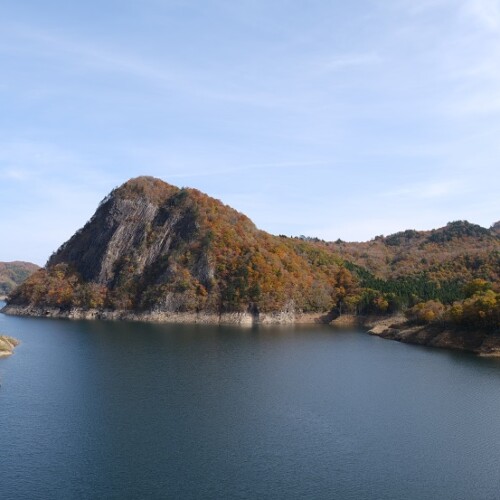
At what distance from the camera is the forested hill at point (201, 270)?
464 feet

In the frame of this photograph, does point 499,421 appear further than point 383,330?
No

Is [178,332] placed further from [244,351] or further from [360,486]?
[360,486]

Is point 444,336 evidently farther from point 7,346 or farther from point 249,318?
point 7,346

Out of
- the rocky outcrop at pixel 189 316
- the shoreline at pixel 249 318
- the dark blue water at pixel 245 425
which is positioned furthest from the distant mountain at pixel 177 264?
the dark blue water at pixel 245 425

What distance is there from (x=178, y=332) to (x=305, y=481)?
79653 millimetres

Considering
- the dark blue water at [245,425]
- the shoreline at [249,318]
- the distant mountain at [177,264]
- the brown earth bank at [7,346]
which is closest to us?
the dark blue water at [245,425]

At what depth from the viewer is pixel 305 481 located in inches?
1331

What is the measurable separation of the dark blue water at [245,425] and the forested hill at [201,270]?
193ft

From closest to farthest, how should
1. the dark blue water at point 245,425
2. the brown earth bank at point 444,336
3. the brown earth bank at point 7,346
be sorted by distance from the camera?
the dark blue water at point 245,425
the brown earth bank at point 7,346
the brown earth bank at point 444,336

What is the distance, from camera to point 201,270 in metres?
149

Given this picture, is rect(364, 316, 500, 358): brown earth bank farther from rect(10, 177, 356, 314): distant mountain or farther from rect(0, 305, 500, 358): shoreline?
rect(10, 177, 356, 314): distant mountain

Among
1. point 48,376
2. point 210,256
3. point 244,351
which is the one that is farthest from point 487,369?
point 210,256

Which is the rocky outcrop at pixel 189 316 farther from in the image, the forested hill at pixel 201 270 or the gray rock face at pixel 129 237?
the gray rock face at pixel 129 237

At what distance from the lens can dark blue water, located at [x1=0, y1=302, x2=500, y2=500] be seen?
33344 mm
